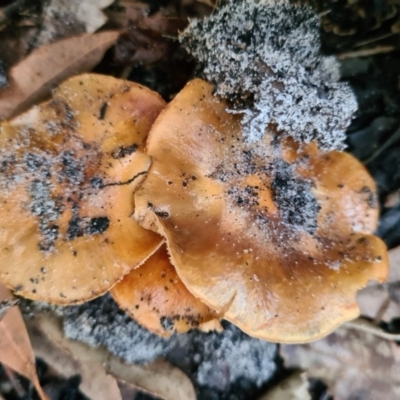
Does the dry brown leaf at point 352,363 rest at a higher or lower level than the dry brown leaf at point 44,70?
lower

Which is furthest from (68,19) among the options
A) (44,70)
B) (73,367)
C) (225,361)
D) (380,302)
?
(380,302)

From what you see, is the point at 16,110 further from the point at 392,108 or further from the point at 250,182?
the point at 392,108

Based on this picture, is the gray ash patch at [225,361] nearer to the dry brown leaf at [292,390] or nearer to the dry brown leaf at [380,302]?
the dry brown leaf at [292,390]

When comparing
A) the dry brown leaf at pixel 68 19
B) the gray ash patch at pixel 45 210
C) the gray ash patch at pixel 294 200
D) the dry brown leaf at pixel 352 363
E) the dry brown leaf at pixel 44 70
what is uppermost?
the dry brown leaf at pixel 68 19

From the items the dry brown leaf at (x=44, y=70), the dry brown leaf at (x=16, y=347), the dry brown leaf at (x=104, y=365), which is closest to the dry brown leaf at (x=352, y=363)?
the dry brown leaf at (x=104, y=365)

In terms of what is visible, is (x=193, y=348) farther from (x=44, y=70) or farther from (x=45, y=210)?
(x=44, y=70)

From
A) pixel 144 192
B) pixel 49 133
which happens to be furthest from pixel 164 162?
pixel 49 133
